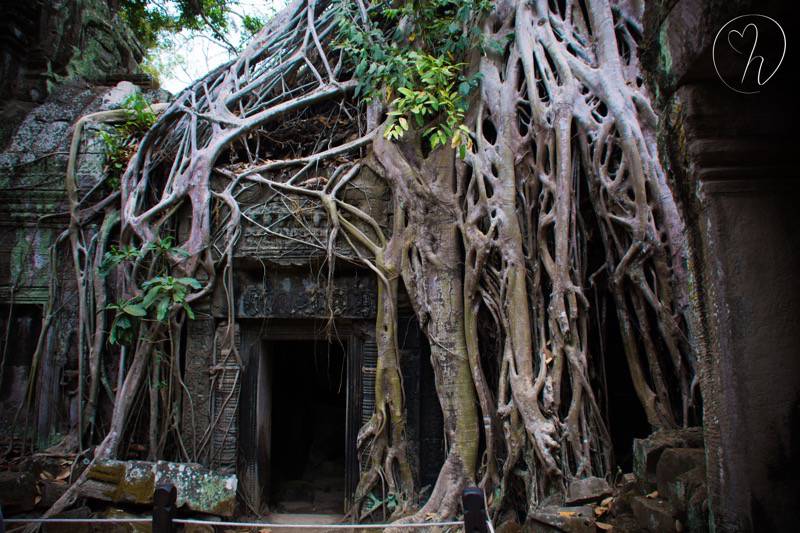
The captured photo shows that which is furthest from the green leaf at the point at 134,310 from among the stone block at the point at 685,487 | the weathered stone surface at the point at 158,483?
the stone block at the point at 685,487

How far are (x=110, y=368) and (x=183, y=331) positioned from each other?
665 millimetres

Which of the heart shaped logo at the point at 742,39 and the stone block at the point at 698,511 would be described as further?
the stone block at the point at 698,511

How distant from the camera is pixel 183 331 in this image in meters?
4.41

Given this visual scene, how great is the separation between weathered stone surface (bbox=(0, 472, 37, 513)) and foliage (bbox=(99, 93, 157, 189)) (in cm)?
233

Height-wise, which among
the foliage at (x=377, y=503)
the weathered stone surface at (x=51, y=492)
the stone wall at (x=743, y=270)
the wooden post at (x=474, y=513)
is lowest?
the foliage at (x=377, y=503)

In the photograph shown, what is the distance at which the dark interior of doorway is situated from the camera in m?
5.84

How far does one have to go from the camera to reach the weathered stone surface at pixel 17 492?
3.74m

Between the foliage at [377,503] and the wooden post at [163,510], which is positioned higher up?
the wooden post at [163,510]

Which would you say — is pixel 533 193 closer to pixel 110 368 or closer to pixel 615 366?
pixel 615 366

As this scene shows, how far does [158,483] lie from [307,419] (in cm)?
334

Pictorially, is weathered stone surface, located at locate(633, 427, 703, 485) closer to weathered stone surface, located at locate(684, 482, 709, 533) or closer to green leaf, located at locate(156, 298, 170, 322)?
weathered stone surface, located at locate(684, 482, 709, 533)

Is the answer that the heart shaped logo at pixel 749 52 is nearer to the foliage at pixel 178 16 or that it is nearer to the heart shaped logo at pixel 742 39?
the heart shaped logo at pixel 742 39

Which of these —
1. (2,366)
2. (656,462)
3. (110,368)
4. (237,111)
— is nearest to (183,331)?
(110,368)

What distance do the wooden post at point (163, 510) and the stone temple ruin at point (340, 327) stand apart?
4.81 ft
